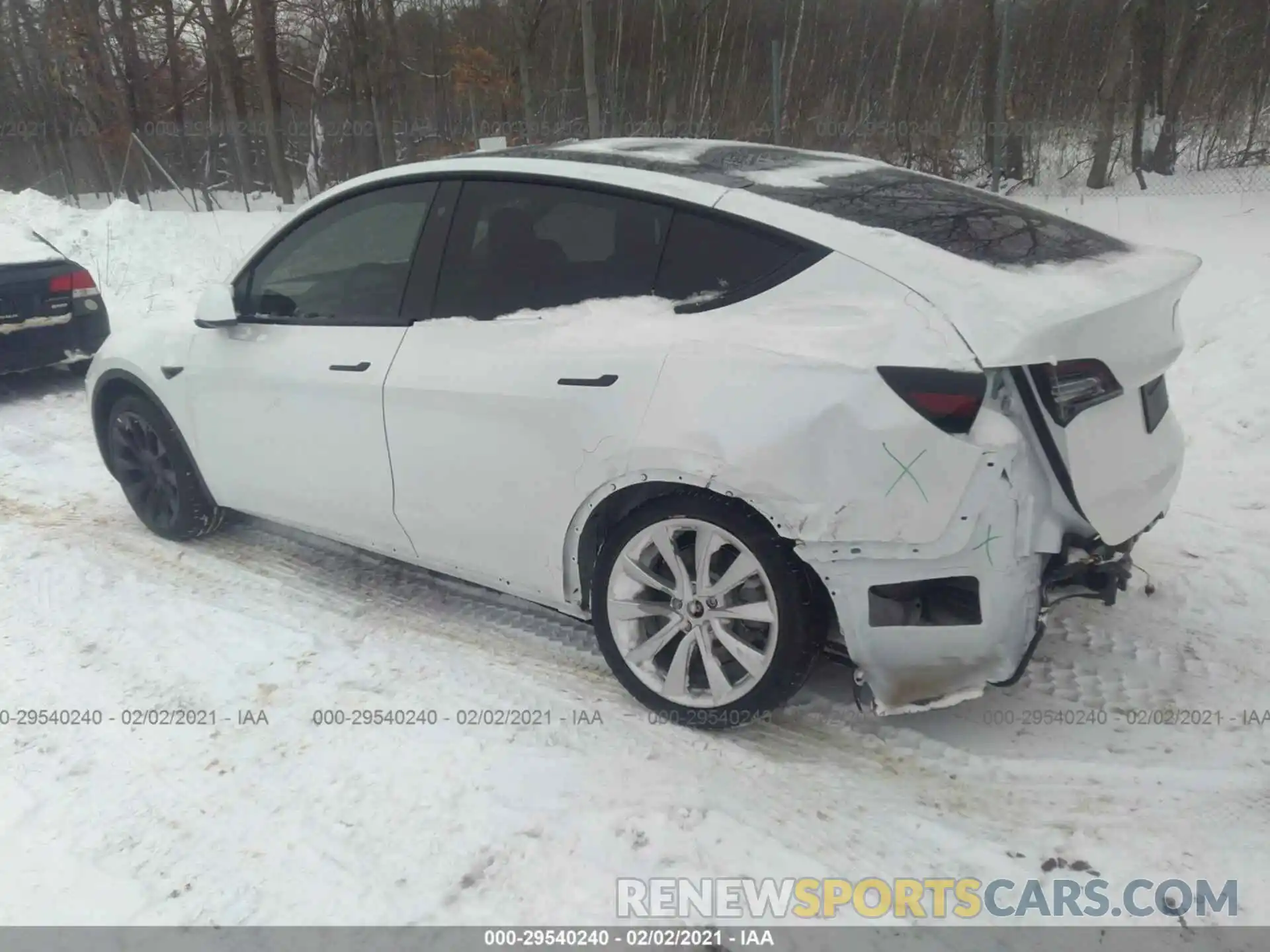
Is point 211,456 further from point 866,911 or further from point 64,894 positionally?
point 866,911

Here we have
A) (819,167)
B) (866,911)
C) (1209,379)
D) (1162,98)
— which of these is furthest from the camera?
(1162,98)

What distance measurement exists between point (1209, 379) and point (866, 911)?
184 inches

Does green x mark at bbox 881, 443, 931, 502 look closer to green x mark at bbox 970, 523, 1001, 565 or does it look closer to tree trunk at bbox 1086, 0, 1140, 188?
green x mark at bbox 970, 523, 1001, 565

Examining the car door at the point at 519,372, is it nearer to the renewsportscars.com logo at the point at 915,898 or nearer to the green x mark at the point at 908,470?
the green x mark at the point at 908,470

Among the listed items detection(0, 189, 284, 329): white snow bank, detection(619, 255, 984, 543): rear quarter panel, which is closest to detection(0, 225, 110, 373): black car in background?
detection(0, 189, 284, 329): white snow bank

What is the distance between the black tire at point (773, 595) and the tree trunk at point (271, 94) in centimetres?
1801

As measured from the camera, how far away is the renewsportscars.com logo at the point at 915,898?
222 centimetres

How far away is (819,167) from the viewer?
133 inches

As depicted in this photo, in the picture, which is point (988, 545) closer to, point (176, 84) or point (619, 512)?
point (619, 512)

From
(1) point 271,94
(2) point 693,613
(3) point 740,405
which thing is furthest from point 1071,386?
(1) point 271,94

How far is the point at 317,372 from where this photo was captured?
3.61m

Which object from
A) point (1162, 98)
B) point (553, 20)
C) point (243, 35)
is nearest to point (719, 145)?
point (1162, 98)

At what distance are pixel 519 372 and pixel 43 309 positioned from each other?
601 centimetres

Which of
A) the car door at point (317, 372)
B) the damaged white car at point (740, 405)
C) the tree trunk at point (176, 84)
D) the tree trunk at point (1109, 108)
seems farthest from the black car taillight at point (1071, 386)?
the tree trunk at point (176, 84)
